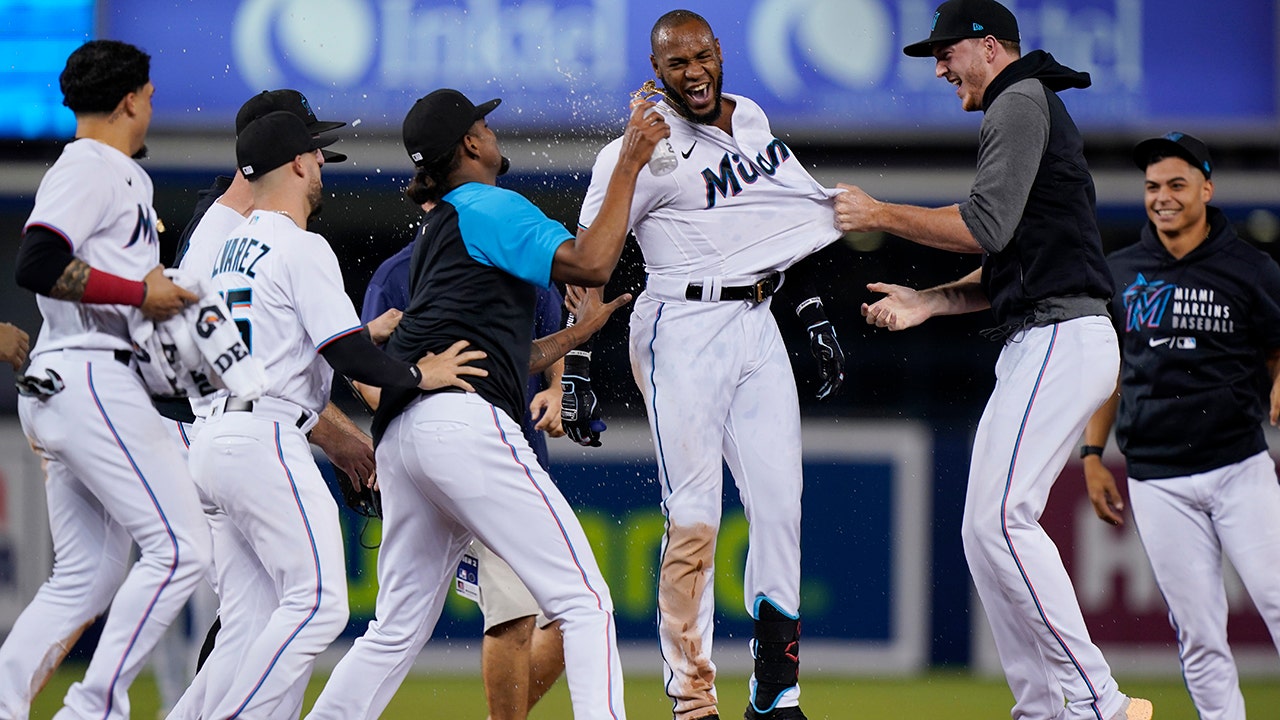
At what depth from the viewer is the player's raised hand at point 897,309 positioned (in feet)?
16.5

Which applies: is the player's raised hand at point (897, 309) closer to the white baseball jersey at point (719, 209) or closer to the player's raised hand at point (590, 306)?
the white baseball jersey at point (719, 209)

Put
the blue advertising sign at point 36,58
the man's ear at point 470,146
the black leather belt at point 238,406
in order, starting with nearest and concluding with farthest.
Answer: the black leather belt at point 238,406 → the man's ear at point 470,146 → the blue advertising sign at point 36,58

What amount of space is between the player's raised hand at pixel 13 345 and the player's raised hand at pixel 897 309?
9.33 feet

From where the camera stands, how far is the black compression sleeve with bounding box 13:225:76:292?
4.25 m

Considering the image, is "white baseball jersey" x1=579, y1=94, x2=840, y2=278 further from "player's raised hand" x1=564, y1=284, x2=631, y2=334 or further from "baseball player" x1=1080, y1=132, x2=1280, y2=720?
"baseball player" x1=1080, y1=132, x2=1280, y2=720

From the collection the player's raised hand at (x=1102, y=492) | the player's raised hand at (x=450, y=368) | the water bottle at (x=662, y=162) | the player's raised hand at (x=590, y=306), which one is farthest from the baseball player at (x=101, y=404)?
the player's raised hand at (x=1102, y=492)

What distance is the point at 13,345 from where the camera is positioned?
15.9 ft

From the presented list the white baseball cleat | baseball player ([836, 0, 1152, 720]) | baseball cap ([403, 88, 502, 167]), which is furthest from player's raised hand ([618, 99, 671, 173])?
the white baseball cleat

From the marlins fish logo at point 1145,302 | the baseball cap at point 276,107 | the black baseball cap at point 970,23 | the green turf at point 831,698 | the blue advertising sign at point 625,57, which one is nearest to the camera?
the black baseball cap at point 970,23

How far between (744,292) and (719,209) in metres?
0.32

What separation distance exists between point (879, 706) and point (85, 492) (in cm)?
451

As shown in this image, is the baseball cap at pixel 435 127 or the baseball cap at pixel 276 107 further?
the baseball cap at pixel 276 107

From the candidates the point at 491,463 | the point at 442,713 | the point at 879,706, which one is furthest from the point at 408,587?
the point at 879,706

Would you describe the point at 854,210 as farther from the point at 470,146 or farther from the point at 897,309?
the point at 470,146
